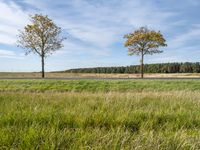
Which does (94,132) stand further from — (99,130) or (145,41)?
(145,41)

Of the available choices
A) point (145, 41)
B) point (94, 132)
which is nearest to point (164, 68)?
point (145, 41)

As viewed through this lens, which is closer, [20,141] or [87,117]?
[20,141]

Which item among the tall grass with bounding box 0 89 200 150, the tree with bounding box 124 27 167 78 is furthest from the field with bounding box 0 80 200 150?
the tree with bounding box 124 27 167 78

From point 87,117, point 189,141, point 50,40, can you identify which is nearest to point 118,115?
point 87,117

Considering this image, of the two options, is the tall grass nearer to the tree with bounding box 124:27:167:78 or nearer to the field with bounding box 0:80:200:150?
the field with bounding box 0:80:200:150

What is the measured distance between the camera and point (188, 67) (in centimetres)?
13212

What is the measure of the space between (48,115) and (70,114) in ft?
1.58

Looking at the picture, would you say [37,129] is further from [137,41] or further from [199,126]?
[137,41]

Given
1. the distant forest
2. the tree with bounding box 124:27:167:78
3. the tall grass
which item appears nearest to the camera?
the tall grass

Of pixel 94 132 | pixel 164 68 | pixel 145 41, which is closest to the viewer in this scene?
pixel 94 132

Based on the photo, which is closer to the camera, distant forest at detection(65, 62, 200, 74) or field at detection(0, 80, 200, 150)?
field at detection(0, 80, 200, 150)

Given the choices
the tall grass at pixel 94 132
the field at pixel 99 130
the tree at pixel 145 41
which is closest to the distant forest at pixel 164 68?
the tree at pixel 145 41

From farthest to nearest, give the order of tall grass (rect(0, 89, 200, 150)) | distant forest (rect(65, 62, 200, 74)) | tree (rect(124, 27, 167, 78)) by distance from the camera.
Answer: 1. distant forest (rect(65, 62, 200, 74))
2. tree (rect(124, 27, 167, 78))
3. tall grass (rect(0, 89, 200, 150))

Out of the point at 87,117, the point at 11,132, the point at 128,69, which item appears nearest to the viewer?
the point at 11,132
